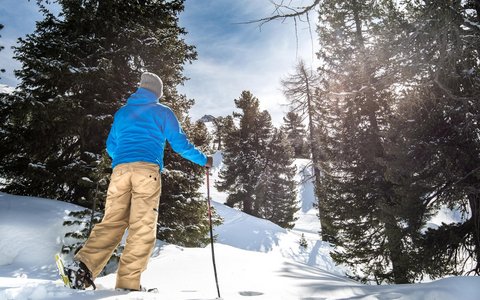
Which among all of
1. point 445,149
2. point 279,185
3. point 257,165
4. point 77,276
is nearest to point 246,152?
point 257,165

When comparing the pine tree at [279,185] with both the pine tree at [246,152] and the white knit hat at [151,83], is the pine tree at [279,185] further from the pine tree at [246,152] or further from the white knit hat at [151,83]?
the white knit hat at [151,83]

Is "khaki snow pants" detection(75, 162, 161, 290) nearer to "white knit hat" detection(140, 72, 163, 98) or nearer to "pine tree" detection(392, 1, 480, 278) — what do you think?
"white knit hat" detection(140, 72, 163, 98)

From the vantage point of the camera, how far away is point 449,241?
834cm

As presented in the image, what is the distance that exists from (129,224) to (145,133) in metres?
1.00

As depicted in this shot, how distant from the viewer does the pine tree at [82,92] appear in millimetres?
8227

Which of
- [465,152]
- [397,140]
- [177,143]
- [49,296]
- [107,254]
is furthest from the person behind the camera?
[397,140]

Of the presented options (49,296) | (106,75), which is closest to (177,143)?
(49,296)

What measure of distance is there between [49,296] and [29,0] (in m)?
9.73

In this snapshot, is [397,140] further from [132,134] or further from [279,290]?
[132,134]

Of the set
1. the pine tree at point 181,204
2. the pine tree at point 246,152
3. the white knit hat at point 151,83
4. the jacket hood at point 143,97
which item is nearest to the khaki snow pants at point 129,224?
the jacket hood at point 143,97

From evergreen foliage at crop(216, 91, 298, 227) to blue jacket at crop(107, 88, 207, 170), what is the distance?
22.2 m

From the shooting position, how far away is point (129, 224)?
3361mm

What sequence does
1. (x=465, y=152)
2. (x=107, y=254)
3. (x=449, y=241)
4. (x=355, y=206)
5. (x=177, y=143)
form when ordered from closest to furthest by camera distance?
1. (x=107, y=254)
2. (x=177, y=143)
3. (x=465, y=152)
4. (x=449, y=241)
5. (x=355, y=206)

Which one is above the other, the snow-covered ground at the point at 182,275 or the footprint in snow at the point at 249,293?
the snow-covered ground at the point at 182,275
